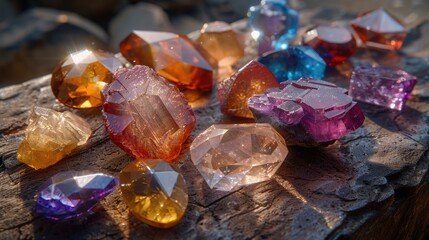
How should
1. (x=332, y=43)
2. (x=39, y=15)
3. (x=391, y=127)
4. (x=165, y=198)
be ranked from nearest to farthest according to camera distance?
(x=165, y=198)
(x=391, y=127)
(x=332, y=43)
(x=39, y=15)

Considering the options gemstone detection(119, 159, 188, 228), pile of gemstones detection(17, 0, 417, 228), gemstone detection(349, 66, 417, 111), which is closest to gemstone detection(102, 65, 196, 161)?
pile of gemstones detection(17, 0, 417, 228)

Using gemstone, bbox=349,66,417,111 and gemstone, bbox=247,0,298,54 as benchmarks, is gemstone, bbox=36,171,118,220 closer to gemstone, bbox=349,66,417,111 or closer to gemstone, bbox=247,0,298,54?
gemstone, bbox=349,66,417,111

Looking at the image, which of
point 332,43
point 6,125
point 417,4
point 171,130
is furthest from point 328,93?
point 417,4

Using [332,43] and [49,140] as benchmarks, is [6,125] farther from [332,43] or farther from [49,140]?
[332,43]

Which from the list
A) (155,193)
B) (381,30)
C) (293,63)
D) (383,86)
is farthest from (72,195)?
(381,30)

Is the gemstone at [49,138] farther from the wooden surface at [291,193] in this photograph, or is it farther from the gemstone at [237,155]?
the gemstone at [237,155]

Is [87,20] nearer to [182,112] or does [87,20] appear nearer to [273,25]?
[273,25]
